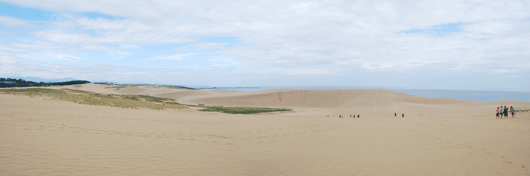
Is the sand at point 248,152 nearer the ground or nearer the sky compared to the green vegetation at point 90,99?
nearer the ground

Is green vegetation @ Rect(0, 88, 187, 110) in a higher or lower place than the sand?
higher

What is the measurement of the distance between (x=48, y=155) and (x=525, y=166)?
11923mm

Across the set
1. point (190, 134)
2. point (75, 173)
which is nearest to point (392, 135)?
point (190, 134)

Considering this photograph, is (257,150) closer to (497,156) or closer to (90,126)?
(90,126)

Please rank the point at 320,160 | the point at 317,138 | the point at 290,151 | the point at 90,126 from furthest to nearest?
1. the point at 317,138
2. the point at 90,126
3. the point at 290,151
4. the point at 320,160

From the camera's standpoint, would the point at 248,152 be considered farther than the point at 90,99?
No

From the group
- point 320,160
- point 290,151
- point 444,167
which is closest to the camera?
point 444,167

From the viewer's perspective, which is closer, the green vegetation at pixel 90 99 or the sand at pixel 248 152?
the sand at pixel 248 152

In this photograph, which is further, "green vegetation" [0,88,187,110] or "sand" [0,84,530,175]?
"green vegetation" [0,88,187,110]

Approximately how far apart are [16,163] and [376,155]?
29.3 ft

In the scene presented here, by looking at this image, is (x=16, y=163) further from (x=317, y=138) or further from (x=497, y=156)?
(x=497, y=156)

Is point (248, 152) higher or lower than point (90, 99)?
lower

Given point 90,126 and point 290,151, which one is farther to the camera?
point 90,126

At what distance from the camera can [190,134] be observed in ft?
33.7
